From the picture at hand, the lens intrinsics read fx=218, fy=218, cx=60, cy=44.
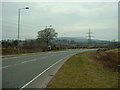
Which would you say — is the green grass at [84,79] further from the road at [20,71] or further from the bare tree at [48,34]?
the bare tree at [48,34]

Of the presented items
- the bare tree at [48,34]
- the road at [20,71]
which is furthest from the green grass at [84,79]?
the bare tree at [48,34]

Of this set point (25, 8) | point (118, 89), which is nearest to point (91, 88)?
point (118, 89)

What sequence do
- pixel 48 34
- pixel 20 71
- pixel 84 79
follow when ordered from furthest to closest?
pixel 48 34
pixel 20 71
pixel 84 79

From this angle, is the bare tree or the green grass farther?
the bare tree

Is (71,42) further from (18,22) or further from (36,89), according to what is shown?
(36,89)

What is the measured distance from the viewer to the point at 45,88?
920 centimetres

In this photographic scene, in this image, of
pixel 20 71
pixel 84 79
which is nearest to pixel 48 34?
pixel 20 71

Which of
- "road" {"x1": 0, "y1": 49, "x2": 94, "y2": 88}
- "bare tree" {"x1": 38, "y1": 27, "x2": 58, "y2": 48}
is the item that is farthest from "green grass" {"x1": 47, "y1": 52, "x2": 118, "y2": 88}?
"bare tree" {"x1": 38, "y1": 27, "x2": 58, "y2": 48}

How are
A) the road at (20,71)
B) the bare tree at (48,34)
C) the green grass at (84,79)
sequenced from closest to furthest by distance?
the green grass at (84,79) < the road at (20,71) < the bare tree at (48,34)

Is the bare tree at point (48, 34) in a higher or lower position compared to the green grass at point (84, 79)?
higher

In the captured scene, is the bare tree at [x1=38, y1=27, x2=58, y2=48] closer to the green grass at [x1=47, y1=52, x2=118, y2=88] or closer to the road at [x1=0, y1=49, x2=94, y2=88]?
the road at [x1=0, y1=49, x2=94, y2=88]

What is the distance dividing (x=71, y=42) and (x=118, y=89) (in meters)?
161

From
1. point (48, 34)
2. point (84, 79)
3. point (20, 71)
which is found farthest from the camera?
point (48, 34)

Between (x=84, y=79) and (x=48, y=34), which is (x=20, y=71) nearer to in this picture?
(x=84, y=79)
